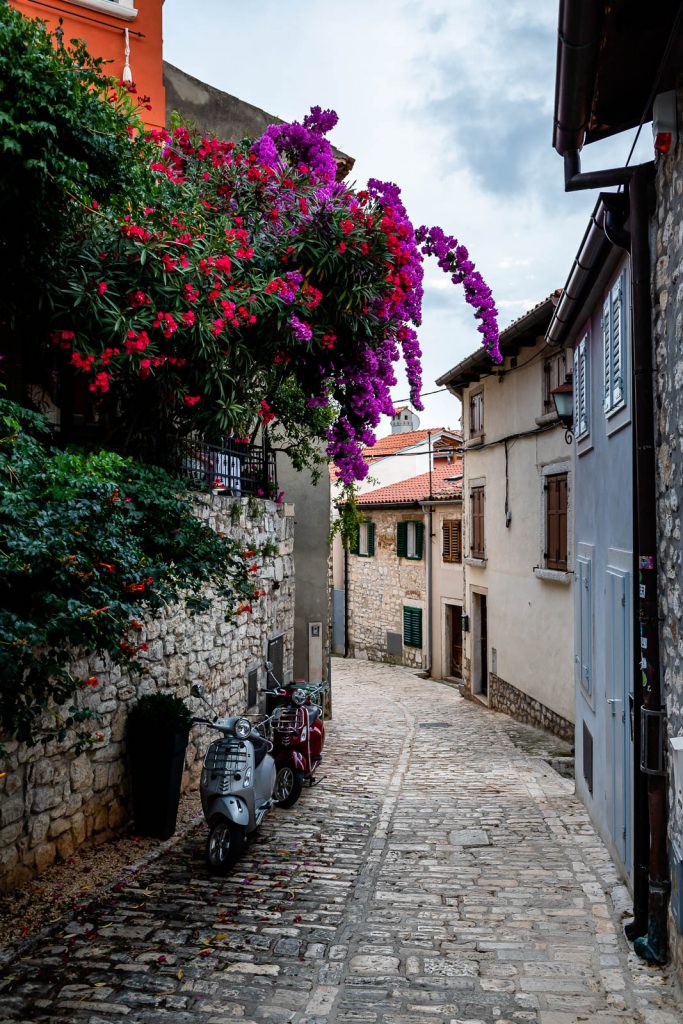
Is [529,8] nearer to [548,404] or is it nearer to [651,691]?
[651,691]

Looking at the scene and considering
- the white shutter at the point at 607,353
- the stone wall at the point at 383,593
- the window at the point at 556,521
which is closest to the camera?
the white shutter at the point at 607,353

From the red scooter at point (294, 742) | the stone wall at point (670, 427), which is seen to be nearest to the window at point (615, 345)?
the stone wall at point (670, 427)

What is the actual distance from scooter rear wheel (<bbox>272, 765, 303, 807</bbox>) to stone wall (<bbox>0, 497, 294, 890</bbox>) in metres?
0.89

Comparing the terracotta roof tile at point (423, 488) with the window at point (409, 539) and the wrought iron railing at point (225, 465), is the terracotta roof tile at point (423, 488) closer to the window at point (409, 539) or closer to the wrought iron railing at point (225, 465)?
the window at point (409, 539)

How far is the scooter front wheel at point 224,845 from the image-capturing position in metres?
6.45

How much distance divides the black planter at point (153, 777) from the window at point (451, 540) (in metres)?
17.7

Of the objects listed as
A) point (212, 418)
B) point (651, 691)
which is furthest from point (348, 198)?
point (651, 691)

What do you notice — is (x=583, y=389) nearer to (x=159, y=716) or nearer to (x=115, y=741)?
(x=159, y=716)

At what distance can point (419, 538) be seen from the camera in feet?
88.0

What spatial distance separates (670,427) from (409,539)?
22725 mm

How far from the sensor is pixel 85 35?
1060 cm

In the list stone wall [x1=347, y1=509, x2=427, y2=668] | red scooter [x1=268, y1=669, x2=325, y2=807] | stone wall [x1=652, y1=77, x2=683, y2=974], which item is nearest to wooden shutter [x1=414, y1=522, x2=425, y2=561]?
stone wall [x1=347, y1=509, x2=427, y2=668]

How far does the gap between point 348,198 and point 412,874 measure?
5.88m

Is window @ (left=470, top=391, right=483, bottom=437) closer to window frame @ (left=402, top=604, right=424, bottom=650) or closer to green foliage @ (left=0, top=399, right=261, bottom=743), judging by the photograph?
window frame @ (left=402, top=604, right=424, bottom=650)
